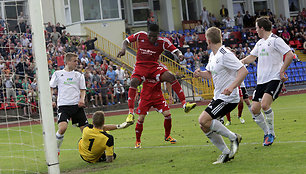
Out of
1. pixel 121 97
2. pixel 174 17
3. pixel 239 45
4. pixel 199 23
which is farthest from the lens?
pixel 174 17

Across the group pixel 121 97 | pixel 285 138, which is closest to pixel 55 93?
pixel 121 97

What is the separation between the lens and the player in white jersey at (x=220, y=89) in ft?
24.4

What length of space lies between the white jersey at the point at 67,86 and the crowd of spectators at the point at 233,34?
20.4 m

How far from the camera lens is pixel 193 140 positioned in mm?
10977

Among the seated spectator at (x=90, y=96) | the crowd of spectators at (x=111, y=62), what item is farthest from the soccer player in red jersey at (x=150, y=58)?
the seated spectator at (x=90, y=96)

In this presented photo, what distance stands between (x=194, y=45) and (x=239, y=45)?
9.93 feet

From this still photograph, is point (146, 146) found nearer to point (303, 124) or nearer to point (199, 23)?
point (303, 124)


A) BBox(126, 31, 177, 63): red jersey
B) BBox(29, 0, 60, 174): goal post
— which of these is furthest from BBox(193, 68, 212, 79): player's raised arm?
BBox(126, 31, 177, 63): red jersey

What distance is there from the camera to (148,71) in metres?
10.2

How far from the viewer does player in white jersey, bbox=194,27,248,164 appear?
7441 millimetres

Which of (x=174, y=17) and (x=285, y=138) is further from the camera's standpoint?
(x=174, y=17)

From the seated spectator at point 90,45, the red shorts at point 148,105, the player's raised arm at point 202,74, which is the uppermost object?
the seated spectator at point 90,45

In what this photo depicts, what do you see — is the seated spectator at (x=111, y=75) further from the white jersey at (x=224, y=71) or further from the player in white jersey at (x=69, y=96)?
the white jersey at (x=224, y=71)

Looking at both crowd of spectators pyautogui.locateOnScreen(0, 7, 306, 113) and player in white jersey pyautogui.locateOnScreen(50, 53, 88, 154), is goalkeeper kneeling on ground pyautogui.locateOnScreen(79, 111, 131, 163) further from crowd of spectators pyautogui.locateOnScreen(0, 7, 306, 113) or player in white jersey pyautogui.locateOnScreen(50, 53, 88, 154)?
crowd of spectators pyautogui.locateOnScreen(0, 7, 306, 113)
